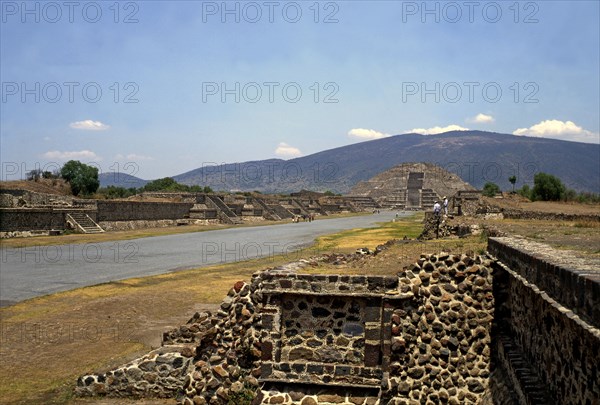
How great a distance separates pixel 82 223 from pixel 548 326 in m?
43.9

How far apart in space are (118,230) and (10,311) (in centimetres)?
3408

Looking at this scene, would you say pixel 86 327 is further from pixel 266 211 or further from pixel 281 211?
pixel 281 211

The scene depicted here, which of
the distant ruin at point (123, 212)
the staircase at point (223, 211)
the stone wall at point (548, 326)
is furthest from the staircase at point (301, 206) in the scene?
the stone wall at point (548, 326)

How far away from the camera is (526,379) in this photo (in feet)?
22.6

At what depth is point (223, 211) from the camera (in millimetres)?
64062

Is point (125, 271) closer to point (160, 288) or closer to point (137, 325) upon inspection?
point (160, 288)

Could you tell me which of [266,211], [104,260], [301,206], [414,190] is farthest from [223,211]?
[414,190]

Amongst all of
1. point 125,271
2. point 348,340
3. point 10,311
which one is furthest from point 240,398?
point 125,271

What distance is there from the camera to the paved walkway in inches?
838

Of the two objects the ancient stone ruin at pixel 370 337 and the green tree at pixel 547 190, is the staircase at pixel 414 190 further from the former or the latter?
the ancient stone ruin at pixel 370 337

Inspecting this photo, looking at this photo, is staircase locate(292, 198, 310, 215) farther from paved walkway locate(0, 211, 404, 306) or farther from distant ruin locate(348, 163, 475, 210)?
paved walkway locate(0, 211, 404, 306)

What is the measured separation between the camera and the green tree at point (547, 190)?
73000 millimetres

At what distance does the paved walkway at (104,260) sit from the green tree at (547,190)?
4970 centimetres

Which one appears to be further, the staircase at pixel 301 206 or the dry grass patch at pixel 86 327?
the staircase at pixel 301 206
